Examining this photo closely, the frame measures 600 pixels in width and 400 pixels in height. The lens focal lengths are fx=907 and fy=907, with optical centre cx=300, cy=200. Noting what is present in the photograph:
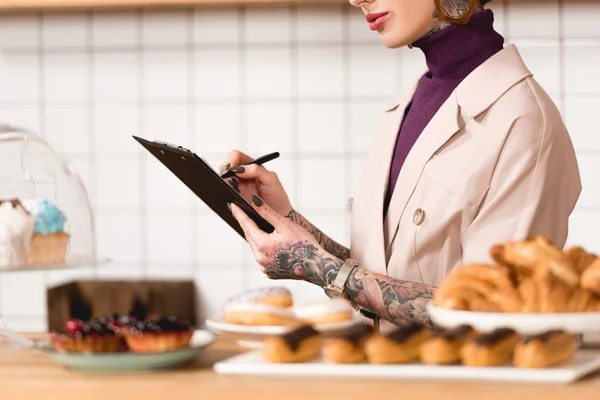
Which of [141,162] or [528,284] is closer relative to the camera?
[528,284]

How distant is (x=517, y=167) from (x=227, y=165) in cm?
53

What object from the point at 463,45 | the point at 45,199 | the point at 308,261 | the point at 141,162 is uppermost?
the point at 463,45

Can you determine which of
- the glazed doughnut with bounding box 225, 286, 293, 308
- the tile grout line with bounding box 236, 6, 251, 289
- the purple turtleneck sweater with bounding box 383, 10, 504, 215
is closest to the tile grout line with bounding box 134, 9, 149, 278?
the tile grout line with bounding box 236, 6, 251, 289

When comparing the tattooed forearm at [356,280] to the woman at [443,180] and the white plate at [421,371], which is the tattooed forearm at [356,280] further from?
the white plate at [421,371]

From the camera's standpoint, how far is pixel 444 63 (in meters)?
1.69

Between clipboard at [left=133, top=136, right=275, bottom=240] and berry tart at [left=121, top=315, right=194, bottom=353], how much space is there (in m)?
0.31

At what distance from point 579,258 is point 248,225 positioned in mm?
628

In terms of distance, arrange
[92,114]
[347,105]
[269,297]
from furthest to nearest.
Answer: [92,114] < [347,105] < [269,297]

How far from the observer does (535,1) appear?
279cm

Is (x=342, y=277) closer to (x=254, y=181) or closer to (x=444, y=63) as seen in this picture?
(x=254, y=181)

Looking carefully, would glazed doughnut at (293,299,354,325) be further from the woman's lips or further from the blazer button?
the woman's lips

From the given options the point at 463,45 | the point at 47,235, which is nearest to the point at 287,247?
the point at 47,235

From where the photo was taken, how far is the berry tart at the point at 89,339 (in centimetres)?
106

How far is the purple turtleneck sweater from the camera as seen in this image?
1.66 m
